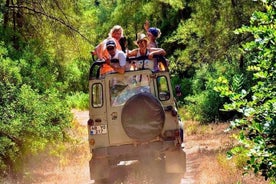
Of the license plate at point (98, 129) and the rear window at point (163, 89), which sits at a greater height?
the rear window at point (163, 89)

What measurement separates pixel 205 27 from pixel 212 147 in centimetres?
362

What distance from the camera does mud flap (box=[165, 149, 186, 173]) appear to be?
9.08 meters

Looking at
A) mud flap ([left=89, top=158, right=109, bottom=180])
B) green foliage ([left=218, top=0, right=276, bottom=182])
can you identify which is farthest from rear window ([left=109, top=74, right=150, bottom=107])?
green foliage ([left=218, top=0, right=276, bottom=182])

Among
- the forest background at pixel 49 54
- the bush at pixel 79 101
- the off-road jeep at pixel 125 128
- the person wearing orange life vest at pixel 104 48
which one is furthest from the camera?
the bush at pixel 79 101

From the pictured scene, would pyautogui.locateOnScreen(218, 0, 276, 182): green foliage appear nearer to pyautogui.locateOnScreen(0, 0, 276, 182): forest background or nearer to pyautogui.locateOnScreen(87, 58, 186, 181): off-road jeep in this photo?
pyautogui.locateOnScreen(0, 0, 276, 182): forest background

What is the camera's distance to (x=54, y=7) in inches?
543

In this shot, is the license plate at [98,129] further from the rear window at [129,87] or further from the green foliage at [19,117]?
the green foliage at [19,117]

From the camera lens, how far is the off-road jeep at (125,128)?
355 inches

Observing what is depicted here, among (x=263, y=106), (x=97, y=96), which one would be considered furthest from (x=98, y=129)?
(x=263, y=106)

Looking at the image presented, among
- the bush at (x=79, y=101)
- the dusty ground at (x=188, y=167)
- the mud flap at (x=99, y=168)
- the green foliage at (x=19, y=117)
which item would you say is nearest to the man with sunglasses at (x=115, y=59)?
the mud flap at (x=99, y=168)

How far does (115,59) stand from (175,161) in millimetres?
2153

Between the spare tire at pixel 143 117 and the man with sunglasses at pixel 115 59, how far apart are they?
794 mm

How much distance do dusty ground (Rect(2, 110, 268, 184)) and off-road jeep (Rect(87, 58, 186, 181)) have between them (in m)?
0.47

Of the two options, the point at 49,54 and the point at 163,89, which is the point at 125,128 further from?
the point at 49,54
